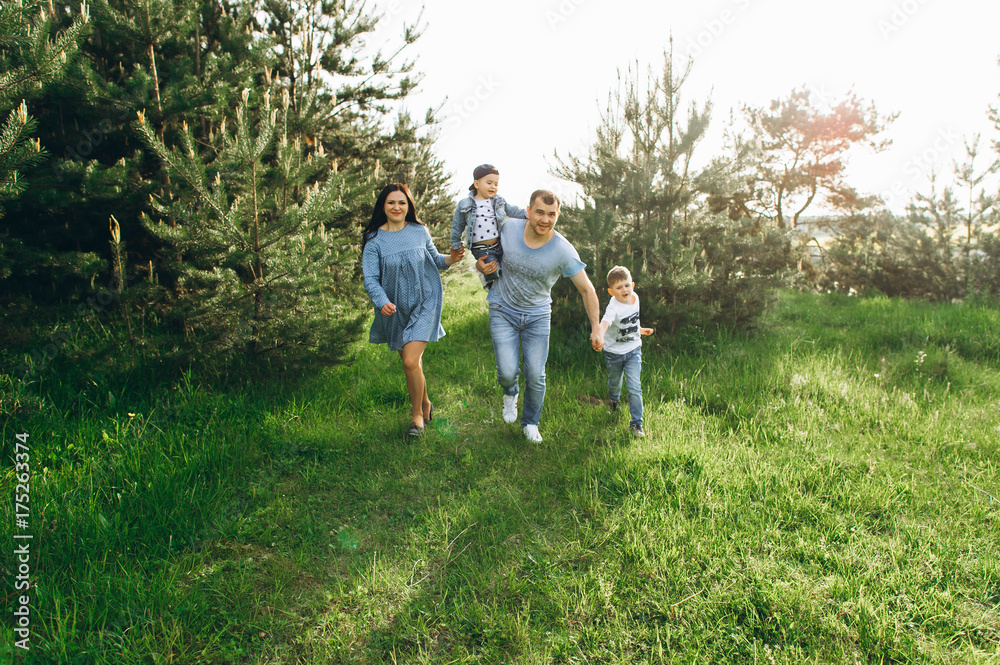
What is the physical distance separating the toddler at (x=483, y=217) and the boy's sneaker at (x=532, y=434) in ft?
4.23

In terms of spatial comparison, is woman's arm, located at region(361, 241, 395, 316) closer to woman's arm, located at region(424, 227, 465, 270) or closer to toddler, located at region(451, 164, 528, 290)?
woman's arm, located at region(424, 227, 465, 270)

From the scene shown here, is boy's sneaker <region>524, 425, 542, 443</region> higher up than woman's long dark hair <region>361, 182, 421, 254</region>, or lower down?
lower down

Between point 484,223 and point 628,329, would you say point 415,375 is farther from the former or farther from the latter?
point 628,329

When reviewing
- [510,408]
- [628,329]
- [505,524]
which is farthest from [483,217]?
[505,524]

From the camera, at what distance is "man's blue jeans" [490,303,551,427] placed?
4.10 metres

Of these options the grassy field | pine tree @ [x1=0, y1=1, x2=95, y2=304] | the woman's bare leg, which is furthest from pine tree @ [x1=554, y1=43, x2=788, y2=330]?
pine tree @ [x1=0, y1=1, x2=95, y2=304]

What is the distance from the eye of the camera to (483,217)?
4031 millimetres

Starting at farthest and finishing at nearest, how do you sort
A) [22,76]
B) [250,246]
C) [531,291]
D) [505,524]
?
[250,246], [531,291], [22,76], [505,524]

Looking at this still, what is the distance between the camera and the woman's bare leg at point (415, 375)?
13.3ft

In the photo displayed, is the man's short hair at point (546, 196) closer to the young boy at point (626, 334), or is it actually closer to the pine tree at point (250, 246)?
the young boy at point (626, 334)

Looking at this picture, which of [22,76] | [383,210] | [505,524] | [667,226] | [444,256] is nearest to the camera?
[505,524]

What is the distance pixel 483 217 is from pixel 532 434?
1831mm

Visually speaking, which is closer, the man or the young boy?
the man

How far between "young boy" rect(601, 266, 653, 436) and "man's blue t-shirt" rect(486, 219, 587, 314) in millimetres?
440
